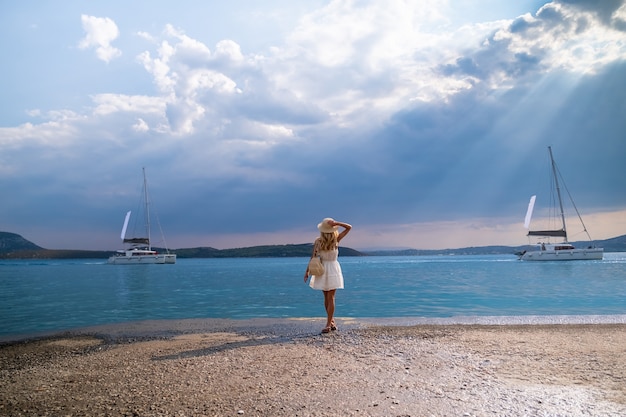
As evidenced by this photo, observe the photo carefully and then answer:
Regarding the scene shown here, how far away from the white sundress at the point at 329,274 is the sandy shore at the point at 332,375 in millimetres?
1206

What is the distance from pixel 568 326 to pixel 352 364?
7.64m

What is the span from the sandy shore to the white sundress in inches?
47.5

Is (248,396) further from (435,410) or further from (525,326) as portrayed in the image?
(525,326)

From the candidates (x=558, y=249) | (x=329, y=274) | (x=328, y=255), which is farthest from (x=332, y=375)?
(x=558, y=249)

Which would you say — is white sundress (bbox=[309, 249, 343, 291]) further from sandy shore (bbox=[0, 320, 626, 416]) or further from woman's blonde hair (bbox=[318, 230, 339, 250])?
sandy shore (bbox=[0, 320, 626, 416])

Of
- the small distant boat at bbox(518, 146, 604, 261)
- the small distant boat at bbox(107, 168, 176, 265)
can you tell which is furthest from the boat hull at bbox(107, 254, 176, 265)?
the small distant boat at bbox(518, 146, 604, 261)

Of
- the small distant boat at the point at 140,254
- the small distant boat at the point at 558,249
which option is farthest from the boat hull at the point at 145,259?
the small distant boat at the point at 558,249

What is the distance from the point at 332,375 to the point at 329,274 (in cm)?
399

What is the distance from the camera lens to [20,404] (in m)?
6.07

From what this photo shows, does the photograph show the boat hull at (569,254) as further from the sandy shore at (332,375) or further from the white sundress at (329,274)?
the white sundress at (329,274)

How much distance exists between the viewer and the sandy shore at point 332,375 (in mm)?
5539

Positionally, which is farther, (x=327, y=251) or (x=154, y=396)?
(x=327, y=251)

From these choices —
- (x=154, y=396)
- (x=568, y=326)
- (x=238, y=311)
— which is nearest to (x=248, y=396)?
(x=154, y=396)

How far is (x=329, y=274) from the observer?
35.2 feet
